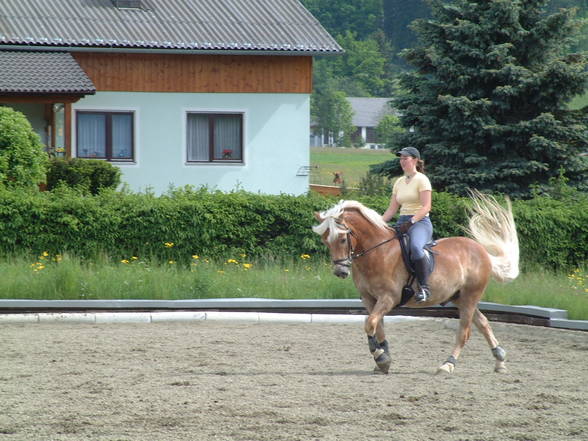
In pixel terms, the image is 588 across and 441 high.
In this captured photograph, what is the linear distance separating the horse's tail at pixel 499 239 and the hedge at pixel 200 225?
19.8ft

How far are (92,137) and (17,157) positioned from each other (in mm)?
9126

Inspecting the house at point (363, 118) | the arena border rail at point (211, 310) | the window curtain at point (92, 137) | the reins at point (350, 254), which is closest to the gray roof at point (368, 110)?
the house at point (363, 118)

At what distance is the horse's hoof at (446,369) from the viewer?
1020cm

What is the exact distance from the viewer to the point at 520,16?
26391mm

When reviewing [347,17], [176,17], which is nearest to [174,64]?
[176,17]

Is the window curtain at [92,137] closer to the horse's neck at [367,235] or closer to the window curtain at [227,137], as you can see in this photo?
the window curtain at [227,137]

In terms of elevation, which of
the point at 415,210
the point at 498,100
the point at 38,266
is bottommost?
the point at 38,266

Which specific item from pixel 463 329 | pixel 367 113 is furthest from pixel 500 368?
pixel 367 113

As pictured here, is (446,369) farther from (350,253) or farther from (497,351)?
(350,253)

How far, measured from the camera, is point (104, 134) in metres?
28.9

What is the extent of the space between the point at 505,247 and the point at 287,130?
753 inches

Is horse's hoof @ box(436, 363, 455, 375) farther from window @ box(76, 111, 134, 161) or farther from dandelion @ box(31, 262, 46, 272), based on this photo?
window @ box(76, 111, 134, 161)

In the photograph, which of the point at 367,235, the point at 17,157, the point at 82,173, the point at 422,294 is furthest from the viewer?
the point at 82,173

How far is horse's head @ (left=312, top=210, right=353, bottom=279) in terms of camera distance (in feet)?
32.4
